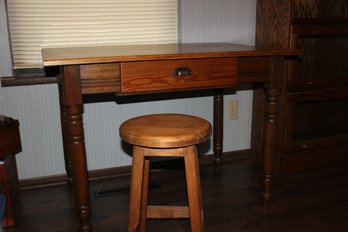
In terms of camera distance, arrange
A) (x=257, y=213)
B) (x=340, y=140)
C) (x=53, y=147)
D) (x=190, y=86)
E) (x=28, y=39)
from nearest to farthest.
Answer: (x=190, y=86)
(x=257, y=213)
(x=28, y=39)
(x=53, y=147)
(x=340, y=140)

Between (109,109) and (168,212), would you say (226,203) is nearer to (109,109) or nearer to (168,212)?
(168,212)

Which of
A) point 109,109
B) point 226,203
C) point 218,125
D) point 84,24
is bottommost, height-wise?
point 226,203

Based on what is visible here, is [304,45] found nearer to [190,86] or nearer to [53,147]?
[190,86]

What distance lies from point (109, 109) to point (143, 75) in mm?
723

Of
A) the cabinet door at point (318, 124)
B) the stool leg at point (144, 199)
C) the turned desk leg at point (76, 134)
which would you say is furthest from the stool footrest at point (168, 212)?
the cabinet door at point (318, 124)

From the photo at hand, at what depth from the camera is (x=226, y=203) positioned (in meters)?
1.84

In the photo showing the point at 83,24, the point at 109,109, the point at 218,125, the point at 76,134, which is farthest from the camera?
the point at 218,125

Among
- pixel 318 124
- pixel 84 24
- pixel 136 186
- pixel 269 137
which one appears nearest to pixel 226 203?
pixel 269 137

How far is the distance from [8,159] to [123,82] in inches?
30.7

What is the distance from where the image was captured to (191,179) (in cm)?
130

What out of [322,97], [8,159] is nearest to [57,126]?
[8,159]

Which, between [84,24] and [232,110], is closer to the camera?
[84,24]

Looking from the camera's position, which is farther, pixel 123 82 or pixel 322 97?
pixel 322 97

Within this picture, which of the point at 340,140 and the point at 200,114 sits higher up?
the point at 200,114
